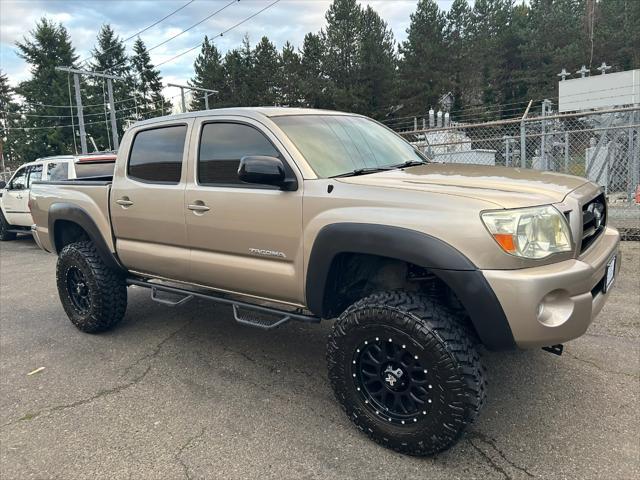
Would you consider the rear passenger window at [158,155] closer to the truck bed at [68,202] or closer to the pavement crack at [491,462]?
the truck bed at [68,202]

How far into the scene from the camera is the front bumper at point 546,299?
2.28 m

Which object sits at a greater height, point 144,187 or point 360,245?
point 144,187

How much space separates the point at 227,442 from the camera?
2828 millimetres

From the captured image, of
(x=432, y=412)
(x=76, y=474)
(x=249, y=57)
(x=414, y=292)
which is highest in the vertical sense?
(x=249, y=57)

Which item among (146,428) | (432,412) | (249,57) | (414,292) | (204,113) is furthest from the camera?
(249,57)

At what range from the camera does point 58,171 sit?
Result: 9.13 metres

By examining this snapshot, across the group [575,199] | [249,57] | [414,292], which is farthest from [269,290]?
[249,57]

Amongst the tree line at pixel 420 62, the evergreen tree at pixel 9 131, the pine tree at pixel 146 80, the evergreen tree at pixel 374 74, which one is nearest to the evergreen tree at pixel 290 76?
the tree line at pixel 420 62

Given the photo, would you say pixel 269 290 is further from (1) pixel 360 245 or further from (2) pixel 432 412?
(2) pixel 432 412

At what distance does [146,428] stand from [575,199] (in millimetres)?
2825

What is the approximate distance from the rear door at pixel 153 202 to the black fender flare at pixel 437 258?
4.73ft

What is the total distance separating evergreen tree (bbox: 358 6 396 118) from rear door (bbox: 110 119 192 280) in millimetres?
38575

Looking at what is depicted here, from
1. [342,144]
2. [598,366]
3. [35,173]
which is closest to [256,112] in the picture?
[342,144]

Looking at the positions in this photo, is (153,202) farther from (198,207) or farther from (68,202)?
(68,202)
